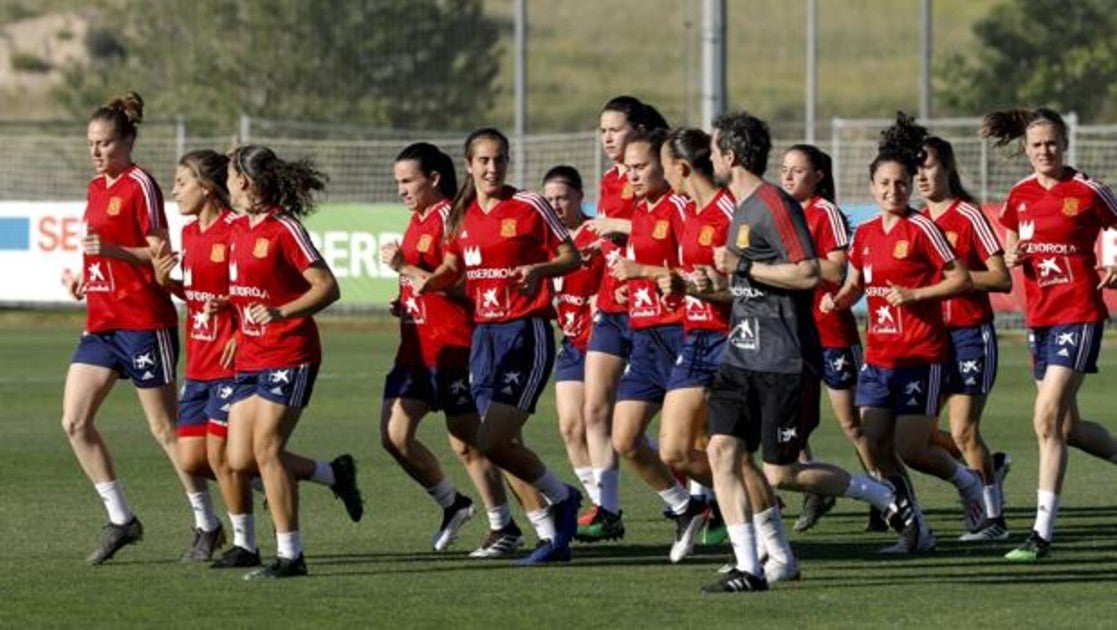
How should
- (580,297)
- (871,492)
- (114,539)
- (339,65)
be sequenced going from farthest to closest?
(339,65) → (580,297) → (114,539) → (871,492)

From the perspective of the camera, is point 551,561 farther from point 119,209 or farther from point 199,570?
→ point 119,209

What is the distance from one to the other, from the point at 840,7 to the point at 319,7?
2041 inches

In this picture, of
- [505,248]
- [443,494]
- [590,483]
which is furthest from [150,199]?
[590,483]

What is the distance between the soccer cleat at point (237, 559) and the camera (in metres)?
12.7

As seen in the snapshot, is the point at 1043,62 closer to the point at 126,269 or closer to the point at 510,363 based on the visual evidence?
the point at 510,363

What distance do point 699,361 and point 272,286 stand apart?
6.95ft

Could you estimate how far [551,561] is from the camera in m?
13.1

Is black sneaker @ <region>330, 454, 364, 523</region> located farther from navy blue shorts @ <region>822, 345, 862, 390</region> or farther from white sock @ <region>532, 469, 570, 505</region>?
navy blue shorts @ <region>822, 345, 862, 390</region>

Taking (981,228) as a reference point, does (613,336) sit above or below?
below

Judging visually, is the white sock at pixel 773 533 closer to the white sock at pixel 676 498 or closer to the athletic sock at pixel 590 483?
the white sock at pixel 676 498

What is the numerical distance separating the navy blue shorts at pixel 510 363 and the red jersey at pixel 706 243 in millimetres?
869

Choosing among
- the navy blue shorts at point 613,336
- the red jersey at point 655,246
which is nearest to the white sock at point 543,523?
the red jersey at point 655,246

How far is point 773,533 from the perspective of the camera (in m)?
11.9

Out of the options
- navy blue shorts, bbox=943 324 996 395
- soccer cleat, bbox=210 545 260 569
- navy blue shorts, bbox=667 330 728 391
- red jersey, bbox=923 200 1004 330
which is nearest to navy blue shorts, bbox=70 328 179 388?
soccer cleat, bbox=210 545 260 569
